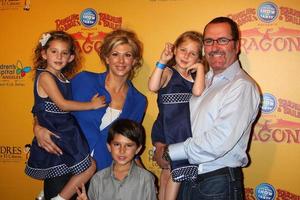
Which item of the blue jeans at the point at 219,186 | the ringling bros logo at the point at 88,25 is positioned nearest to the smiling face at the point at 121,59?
the ringling bros logo at the point at 88,25

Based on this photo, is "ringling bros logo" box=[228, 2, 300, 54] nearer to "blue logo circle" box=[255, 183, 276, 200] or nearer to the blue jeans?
"blue logo circle" box=[255, 183, 276, 200]

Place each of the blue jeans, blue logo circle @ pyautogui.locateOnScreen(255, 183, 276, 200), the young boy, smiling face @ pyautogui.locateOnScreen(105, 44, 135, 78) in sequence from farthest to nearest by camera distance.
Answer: blue logo circle @ pyautogui.locateOnScreen(255, 183, 276, 200) < smiling face @ pyautogui.locateOnScreen(105, 44, 135, 78) < the young boy < the blue jeans

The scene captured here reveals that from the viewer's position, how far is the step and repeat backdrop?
2.93 meters

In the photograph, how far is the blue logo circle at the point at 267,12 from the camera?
2.92 metres

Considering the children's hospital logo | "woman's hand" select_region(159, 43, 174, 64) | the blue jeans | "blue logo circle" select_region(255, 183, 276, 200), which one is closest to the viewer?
the blue jeans

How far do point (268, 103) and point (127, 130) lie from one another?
4.41 feet

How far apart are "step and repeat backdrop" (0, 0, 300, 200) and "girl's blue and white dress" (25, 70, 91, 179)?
3.03 feet

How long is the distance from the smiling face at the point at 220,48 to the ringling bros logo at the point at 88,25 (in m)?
1.34

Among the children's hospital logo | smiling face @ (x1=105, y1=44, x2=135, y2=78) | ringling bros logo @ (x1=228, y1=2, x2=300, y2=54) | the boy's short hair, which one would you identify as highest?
ringling bros logo @ (x1=228, y1=2, x2=300, y2=54)

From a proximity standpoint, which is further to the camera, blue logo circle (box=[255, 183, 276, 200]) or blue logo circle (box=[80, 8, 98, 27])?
blue logo circle (box=[80, 8, 98, 27])

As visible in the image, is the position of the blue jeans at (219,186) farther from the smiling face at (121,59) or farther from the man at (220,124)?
the smiling face at (121,59)

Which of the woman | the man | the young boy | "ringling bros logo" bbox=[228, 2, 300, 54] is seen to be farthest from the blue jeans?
"ringling bros logo" bbox=[228, 2, 300, 54]

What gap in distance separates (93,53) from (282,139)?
187cm

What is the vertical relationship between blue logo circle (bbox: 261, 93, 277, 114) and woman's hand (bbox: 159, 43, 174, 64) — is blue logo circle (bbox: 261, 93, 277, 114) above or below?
below
